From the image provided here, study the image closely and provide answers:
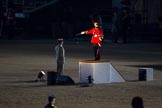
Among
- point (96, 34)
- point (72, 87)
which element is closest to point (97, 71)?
point (72, 87)

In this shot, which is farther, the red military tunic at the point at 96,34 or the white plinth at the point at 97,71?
the red military tunic at the point at 96,34

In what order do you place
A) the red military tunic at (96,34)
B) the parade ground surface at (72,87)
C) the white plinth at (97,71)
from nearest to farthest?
the parade ground surface at (72,87) < the white plinth at (97,71) < the red military tunic at (96,34)

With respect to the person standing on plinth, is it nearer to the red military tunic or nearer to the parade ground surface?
the parade ground surface

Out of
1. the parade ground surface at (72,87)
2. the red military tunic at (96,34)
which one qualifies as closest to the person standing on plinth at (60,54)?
the parade ground surface at (72,87)

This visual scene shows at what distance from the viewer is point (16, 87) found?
64.6 feet

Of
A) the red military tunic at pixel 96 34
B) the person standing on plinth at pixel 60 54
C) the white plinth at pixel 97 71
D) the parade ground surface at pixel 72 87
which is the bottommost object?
the parade ground surface at pixel 72 87

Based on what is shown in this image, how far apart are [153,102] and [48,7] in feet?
132

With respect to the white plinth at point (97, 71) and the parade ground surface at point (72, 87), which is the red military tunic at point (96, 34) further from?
the white plinth at point (97, 71)

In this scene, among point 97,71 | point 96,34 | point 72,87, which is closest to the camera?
point 72,87

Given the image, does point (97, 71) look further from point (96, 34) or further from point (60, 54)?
point (96, 34)

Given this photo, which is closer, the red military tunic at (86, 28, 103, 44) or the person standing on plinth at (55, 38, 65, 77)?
the person standing on plinth at (55, 38, 65, 77)

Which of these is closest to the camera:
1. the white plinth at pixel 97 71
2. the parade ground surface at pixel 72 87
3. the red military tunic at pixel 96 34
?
the parade ground surface at pixel 72 87

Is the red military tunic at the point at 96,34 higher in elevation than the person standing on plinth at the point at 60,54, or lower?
higher

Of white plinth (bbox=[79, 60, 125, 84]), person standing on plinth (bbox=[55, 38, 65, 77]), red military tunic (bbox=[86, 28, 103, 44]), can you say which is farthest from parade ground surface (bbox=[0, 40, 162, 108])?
red military tunic (bbox=[86, 28, 103, 44])
